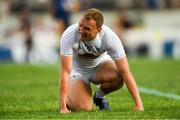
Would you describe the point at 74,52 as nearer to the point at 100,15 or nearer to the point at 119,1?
the point at 100,15

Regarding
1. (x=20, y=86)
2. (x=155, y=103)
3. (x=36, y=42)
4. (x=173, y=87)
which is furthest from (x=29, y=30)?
(x=155, y=103)

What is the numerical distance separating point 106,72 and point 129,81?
0.74 meters

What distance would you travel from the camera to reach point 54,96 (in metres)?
14.5

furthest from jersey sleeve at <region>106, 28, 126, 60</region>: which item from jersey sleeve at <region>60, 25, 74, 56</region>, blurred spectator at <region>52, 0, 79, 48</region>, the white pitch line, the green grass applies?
blurred spectator at <region>52, 0, 79, 48</region>

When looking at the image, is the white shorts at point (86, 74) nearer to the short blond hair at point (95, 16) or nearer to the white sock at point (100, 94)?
the white sock at point (100, 94)

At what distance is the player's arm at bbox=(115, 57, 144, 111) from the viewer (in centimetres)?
1052

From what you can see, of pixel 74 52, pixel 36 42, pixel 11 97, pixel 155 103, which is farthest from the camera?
pixel 36 42

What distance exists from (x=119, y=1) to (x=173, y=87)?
25.1 meters

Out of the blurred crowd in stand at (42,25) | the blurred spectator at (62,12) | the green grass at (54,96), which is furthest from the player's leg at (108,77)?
the blurred crowd in stand at (42,25)

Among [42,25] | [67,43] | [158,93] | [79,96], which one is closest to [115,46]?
[67,43]

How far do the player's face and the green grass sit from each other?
38.7 inches

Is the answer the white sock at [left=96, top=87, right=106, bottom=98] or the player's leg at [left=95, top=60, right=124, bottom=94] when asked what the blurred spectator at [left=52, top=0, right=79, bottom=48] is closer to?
the white sock at [left=96, top=87, right=106, bottom=98]

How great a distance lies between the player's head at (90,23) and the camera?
33.8 ft

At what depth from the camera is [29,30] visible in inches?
1198
